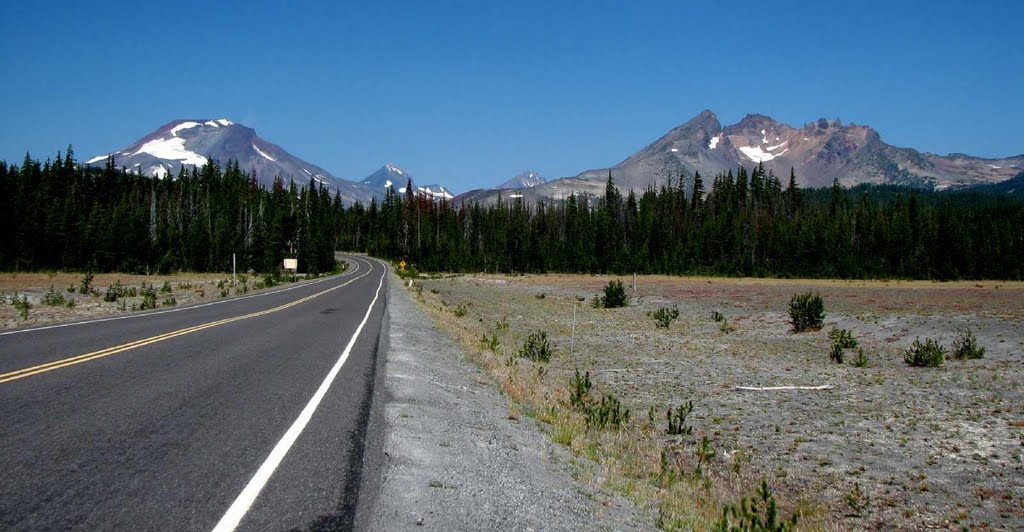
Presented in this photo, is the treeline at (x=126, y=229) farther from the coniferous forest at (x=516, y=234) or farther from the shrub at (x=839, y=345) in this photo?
the shrub at (x=839, y=345)

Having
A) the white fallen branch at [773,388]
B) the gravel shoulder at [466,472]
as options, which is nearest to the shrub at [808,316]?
the white fallen branch at [773,388]

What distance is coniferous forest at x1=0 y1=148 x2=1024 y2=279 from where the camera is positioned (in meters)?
79.4

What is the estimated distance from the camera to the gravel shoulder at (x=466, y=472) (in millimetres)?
4977

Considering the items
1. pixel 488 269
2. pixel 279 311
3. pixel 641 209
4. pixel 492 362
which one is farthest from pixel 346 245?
pixel 492 362

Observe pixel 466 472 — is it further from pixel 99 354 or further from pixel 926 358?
pixel 926 358

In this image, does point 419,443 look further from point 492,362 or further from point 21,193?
point 21,193

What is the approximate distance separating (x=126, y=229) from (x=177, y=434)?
287 ft

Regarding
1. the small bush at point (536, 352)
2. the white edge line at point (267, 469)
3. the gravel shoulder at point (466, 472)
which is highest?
the white edge line at point (267, 469)

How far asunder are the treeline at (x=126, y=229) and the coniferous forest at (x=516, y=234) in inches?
8.3

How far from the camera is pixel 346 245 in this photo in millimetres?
176750

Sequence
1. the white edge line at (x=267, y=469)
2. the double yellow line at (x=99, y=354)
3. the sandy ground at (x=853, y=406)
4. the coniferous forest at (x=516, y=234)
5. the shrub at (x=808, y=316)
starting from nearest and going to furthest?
1. the white edge line at (x=267, y=469)
2. the sandy ground at (x=853, y=406)
3. the double yellow line at (x=99, y=354)
4. the shrub at (x=808, y=316)
5. the coniferous forest at (x=516, y=234)

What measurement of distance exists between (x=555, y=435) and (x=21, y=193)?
9629cm

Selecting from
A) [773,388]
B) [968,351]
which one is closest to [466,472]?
[773,388]

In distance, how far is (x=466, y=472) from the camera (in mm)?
6148
